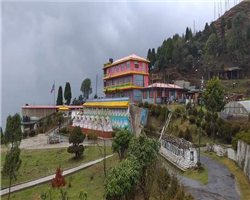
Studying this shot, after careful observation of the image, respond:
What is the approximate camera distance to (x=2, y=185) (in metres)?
22.0

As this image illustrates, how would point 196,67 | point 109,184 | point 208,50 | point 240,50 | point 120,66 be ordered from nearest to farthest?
point 109,184 → point 120,66 → point 240,50 → point 208,50 → point 196,67

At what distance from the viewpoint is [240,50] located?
60.7 meters

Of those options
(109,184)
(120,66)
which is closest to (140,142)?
(109,184)

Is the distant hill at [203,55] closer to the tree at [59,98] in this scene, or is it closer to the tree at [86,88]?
the tree at [86,88]

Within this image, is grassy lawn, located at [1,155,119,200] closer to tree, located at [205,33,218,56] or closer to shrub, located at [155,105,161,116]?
shrub, located at [155,105,161,116]

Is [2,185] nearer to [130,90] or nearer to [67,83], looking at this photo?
[130,90]

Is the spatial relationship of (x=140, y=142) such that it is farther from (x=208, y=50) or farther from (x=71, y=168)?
(x=208, y=50)

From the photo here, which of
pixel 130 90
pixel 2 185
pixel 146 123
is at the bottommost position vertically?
pixel 2 185

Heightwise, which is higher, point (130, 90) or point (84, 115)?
point (130, 90)

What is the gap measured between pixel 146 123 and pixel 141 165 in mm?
17584

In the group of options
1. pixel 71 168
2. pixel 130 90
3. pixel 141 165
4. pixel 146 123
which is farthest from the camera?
pixel 130 90

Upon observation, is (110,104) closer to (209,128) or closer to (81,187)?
(209,128)

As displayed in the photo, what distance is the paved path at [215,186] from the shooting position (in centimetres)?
1454

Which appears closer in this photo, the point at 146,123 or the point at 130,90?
the point at 146,123
